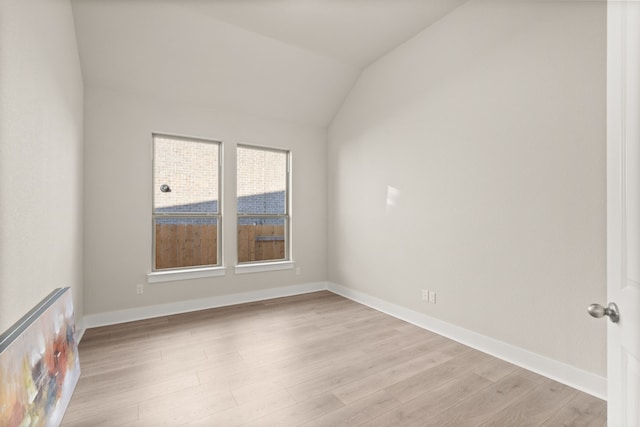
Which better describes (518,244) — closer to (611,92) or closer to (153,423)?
(611,92)

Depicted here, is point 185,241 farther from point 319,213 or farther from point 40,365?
point 40,365

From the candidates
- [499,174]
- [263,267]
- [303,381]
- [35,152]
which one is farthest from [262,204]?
[499,174]

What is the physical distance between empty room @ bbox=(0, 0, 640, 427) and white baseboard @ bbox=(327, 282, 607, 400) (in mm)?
17

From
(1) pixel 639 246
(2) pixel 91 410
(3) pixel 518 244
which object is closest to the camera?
(1) pixel 639 246

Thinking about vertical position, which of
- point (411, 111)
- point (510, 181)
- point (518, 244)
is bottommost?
point (518, 244)

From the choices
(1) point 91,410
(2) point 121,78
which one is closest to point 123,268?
(1) point 91,410

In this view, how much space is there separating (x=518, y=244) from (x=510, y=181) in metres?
0.52

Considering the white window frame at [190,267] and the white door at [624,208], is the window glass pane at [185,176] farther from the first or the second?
the white door at [624,208]

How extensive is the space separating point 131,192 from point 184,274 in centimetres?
114

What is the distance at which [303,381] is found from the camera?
216cm

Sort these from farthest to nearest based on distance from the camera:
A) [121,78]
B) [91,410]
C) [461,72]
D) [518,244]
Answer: [121,78] → [461,72] → [518,244] → [91,410]

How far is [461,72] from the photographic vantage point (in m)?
2.81

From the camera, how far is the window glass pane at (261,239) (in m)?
4.25

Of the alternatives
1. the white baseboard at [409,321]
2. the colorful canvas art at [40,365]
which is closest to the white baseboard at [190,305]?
the white baseboard at [409,321]
